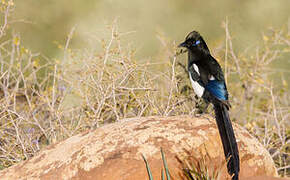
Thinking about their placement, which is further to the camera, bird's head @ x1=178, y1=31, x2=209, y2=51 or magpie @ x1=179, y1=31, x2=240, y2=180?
bird's head @ x1=178, y1=31, x2=209, y2=51

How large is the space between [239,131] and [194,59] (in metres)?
0.81

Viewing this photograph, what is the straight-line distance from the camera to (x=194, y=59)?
13.6ft

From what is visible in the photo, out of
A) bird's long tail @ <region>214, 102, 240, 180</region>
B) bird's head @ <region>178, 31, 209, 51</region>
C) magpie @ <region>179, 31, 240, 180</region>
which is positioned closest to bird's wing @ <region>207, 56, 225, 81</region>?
magpie @ <region>179, 31, 240, 180</region>

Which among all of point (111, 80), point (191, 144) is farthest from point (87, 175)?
point (111, 80)

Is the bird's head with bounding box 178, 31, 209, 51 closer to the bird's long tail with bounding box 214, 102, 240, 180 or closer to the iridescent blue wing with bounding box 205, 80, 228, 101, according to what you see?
the iridescent blue wing with bounding box 205, 80, 228, 101

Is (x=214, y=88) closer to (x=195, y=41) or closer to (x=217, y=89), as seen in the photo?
(x=217, y=89)

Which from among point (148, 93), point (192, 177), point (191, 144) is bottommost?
point (192, 177)

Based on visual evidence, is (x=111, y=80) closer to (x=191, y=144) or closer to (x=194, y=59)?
(x=194, y=59)

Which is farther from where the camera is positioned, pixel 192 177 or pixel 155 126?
pixel 155 126

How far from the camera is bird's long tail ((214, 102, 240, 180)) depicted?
11.4ft

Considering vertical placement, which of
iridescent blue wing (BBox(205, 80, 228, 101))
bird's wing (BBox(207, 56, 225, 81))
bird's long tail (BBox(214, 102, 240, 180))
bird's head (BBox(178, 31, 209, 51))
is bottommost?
bird's long tail (BBox(214, 102, 240, 180))

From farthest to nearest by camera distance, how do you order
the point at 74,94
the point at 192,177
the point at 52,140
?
the point at 74,94 < the point at 52,140 < the point at 192,177

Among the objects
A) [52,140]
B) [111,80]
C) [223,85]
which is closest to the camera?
[223,85]

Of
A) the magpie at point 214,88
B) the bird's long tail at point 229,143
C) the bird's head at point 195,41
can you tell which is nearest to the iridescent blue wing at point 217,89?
the magpie at point 214,88
